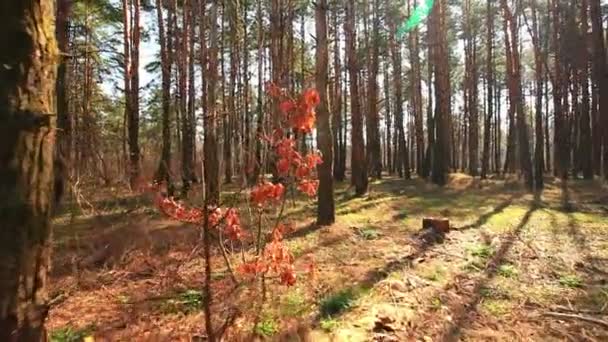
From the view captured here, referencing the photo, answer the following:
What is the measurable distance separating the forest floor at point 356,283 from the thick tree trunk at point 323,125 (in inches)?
15.3

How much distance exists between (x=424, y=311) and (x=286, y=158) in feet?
9.37

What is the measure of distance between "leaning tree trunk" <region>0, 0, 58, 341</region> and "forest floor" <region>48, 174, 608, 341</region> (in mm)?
1217

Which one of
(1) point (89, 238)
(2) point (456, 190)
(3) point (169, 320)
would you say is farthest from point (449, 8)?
(3) point (169, 320)

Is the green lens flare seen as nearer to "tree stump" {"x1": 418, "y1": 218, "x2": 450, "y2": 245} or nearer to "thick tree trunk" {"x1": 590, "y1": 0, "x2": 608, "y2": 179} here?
"thick tree trunk" {"x1": 590, "y1": 0, "x2": 608, "y2": 179}

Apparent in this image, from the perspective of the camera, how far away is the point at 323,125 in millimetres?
9539

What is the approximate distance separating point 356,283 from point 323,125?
4.17m

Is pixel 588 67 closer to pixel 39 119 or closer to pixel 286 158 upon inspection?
pixel 286 158

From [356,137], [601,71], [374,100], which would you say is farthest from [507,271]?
[374,100]

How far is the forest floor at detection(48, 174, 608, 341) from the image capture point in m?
4.59

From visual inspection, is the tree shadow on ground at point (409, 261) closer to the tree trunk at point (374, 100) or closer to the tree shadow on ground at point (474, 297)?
the tree shadow on ground at point (474, 297)

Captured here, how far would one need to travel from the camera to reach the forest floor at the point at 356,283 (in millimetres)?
4594

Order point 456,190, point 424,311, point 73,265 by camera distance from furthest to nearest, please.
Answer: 1. point 456,190
2. point 73,265
3. point 424,311

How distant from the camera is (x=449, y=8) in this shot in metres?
27.2

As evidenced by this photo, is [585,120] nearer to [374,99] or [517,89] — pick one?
[517,89]
